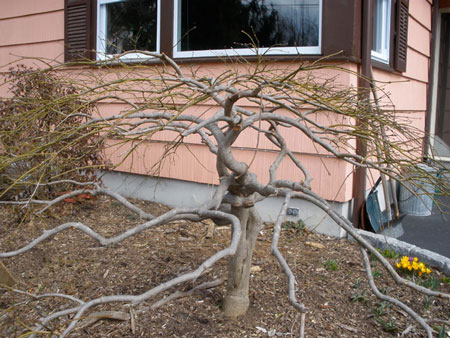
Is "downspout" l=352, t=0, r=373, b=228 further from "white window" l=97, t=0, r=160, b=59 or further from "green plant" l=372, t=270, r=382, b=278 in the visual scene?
"white window" l=97, t=0, r=160, b=59

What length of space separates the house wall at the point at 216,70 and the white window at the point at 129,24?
671mm

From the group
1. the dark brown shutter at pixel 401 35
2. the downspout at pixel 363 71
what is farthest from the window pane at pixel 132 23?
the dark brown shutter at pixel 401 35

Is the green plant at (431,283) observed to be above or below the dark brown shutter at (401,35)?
below

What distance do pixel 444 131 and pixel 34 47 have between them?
7.13 m

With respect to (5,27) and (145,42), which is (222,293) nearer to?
(145,42)

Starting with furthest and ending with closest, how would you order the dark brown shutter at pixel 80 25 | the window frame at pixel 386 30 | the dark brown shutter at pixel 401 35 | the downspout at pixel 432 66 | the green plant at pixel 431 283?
the downspout at pixel 432 66 → the dark brown shutter at pixel 80 25 → the dark brown shutter at pixel 401 35 → the window frame at pixel 386 30 → the green plant at pixel 431 283

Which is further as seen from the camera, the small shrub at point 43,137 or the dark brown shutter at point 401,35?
the dark brown shutter at point 401,35

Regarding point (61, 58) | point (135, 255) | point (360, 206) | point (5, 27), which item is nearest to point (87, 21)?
point (61, 58)

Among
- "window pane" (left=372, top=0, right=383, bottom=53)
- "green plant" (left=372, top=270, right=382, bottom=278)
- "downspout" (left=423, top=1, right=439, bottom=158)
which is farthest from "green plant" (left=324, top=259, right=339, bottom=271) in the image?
"downspout" (left=423, top=1, right=439, bottom=158)

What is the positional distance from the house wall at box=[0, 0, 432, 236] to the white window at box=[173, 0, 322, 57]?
13.7 inches

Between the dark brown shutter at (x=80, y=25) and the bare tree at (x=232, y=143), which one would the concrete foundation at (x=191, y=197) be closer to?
the bare tree at (x=232, y=143)

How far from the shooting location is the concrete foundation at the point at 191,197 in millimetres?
4520

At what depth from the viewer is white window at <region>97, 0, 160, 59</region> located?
561 cm

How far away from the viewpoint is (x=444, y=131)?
8523 millimetres
